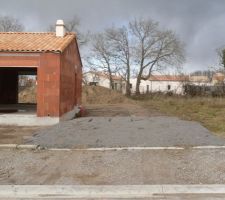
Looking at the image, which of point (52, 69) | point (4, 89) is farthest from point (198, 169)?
point (4, 89)

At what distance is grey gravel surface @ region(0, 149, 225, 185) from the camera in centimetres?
845

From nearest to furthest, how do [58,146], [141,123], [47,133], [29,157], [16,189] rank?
[16,189], [29,157], [58,146], [47,133], [141,123]

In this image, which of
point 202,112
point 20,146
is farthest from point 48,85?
point 202,112

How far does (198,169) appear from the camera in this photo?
937 centimetres

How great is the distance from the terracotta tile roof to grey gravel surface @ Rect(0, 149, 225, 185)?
8161mm

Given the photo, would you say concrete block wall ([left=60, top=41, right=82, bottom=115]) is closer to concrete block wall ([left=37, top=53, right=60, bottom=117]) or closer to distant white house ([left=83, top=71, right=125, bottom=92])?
concrete block wall ([left=37, top=53, right=60, bottom=117])

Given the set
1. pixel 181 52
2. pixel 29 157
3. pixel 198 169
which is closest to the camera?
pixel 198 169

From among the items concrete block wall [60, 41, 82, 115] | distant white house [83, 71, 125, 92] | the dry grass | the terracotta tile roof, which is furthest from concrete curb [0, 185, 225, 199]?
distant white house [83, 71, 125, 92]

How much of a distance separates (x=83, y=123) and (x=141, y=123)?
2.31m

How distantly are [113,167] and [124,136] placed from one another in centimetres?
420

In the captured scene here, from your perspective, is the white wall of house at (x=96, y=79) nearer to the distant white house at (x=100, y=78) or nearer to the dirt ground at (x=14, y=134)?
the distant white house at (x=100, y=78)

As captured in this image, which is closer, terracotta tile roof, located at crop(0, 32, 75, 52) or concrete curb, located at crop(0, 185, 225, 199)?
concrete curb, located at crop(0, 185, 225, 199)

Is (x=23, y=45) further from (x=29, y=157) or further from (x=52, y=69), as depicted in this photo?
(x=29, y=157)

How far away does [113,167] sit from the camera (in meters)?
9.62
